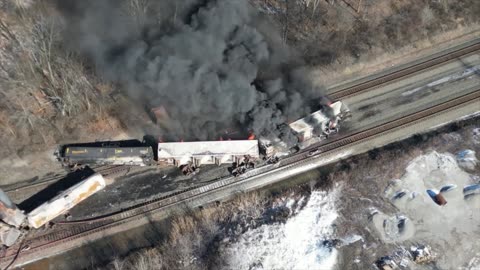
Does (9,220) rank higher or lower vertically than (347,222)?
higher

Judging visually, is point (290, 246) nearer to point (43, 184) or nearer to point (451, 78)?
point (43, 184)

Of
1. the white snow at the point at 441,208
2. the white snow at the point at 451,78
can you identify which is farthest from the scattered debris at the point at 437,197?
the white snow at the point at 451,78

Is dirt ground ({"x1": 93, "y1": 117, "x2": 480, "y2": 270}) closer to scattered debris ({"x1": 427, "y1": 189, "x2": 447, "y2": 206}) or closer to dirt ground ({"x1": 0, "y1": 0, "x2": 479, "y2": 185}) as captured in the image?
scattered debris ({"x1": 427, "y1": 189, "x2": 447, "y2": 206})

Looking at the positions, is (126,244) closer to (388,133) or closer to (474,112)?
(388,133)

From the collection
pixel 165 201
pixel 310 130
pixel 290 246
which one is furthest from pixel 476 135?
pixel 165 201

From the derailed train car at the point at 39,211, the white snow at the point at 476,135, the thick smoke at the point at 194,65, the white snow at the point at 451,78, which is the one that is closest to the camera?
the derailed train car at the point at 39,211

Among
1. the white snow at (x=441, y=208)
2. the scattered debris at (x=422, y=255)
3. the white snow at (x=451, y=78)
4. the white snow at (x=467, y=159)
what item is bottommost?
the scattered debris at (x=422, y=255)

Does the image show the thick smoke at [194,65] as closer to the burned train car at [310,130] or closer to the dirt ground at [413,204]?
the burned train car at [310,130]
